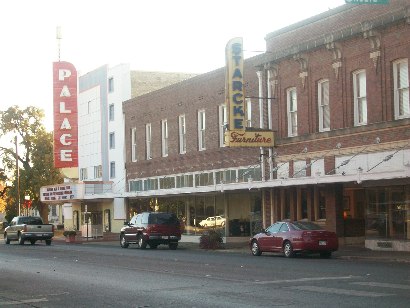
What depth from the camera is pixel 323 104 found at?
1383 inches

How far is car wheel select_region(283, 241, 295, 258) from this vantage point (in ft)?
94.6

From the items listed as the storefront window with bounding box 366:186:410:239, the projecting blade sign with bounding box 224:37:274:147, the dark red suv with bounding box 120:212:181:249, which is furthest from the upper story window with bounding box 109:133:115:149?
the storefront window with bounding box 366:186:410:239

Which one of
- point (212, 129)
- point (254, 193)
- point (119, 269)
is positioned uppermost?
point (212, 129)

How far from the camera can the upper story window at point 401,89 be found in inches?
1197

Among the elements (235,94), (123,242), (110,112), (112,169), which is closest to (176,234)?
(123,242)

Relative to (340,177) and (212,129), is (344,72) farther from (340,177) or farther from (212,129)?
(212,129)

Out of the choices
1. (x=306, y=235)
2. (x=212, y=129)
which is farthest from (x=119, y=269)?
(x=212, y=129)

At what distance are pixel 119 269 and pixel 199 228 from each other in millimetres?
22958

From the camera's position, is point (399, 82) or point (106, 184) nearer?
point (399, 82)

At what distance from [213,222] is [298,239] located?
1676 cm

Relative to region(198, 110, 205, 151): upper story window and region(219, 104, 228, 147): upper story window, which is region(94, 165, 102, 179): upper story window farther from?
region(219, 104, 228, 147): upper story window

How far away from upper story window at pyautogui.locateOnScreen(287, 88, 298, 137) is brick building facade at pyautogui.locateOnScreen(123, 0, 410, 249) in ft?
0.16

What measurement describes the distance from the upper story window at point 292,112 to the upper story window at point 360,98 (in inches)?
169

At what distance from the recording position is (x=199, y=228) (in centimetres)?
4650
